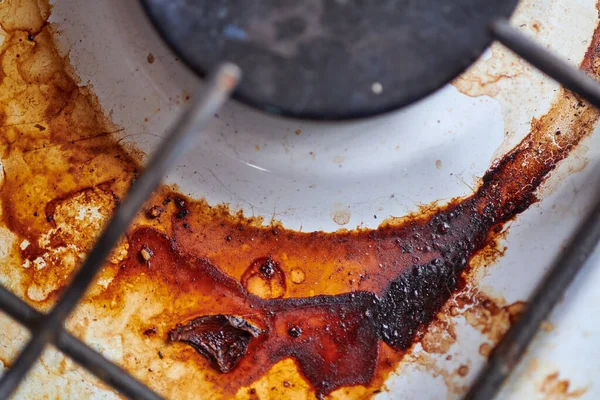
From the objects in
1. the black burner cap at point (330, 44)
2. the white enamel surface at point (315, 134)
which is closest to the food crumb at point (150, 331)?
the white enamel surface at point (315, 134)

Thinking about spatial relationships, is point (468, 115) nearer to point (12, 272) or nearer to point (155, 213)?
point (155, 213)

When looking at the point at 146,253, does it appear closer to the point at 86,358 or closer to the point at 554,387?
the point at 86,358

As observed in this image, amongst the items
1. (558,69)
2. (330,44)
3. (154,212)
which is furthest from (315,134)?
(558,69)

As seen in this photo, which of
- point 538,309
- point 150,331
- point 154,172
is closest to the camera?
point 154,172

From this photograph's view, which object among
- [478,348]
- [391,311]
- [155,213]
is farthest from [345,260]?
[155,213]

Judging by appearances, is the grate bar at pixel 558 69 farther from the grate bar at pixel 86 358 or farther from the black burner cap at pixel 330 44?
the grate bar at pixel 86 358

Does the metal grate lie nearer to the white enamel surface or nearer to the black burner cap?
the black burner cap
